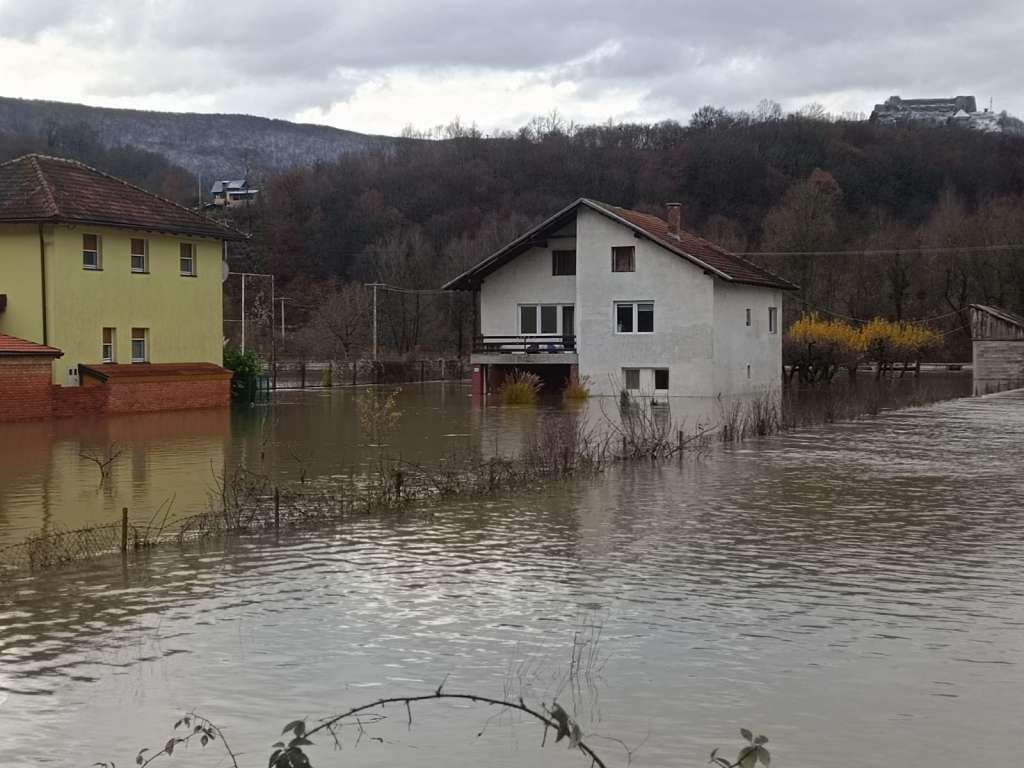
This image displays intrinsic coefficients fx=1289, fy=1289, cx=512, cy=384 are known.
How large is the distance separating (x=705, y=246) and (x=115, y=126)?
139264mm

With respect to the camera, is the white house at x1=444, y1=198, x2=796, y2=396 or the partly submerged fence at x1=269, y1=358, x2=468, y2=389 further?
the partly submerged fence at x1=269, y1=358, x2=468, y2=389

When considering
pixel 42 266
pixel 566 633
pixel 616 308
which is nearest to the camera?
pixel 566 633

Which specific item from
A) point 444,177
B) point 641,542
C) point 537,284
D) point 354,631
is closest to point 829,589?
point 641,542

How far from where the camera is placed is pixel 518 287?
52406mm

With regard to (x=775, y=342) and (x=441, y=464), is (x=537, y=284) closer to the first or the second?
(x=775, y=342)

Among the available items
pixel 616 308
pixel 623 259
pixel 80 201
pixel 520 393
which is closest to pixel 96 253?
pixel 80 201

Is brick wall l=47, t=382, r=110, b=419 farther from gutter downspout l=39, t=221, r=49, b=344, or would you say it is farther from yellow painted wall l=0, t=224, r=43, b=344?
gutter downspout l=39, t=221, r=49, b=344

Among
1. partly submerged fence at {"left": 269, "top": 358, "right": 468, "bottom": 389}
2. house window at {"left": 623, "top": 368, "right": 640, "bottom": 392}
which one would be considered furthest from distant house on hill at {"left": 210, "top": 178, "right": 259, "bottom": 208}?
house window at {"left": 623, "top": 368, "right": 640, "bottom": 392}

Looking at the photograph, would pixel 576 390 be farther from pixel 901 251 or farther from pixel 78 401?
pixel 901 251

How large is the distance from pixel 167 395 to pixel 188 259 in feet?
18.7

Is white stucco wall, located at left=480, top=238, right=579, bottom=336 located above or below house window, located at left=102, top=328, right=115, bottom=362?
above

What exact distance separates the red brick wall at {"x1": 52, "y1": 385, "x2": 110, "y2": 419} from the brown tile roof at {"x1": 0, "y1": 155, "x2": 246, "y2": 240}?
16.4 feet

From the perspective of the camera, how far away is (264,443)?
91.2 feet

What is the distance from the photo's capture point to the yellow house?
3794cm
